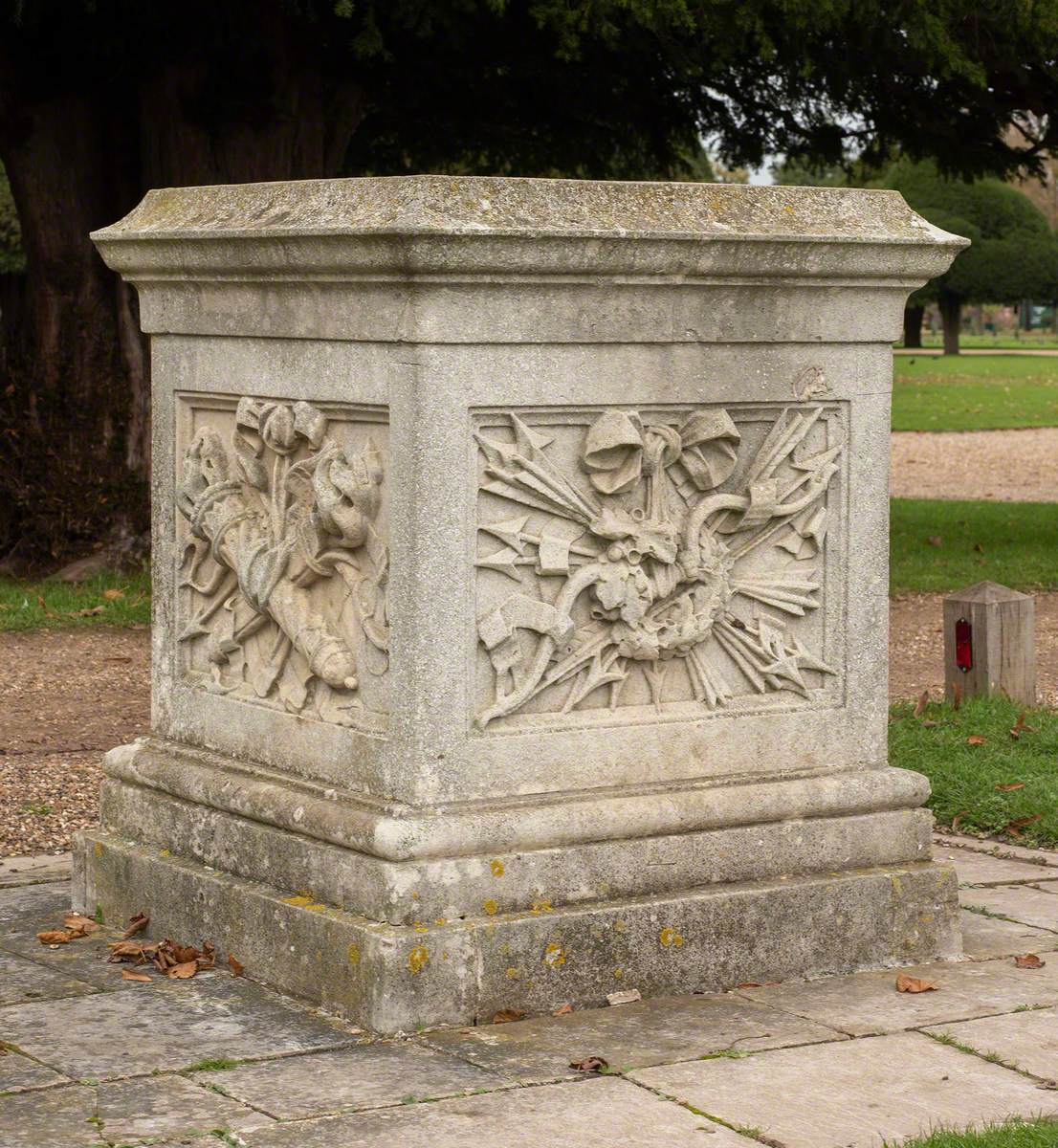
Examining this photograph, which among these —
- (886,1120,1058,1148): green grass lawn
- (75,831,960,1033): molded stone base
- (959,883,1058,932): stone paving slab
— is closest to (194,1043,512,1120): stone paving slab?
(75,831,960,1033): molded stone base

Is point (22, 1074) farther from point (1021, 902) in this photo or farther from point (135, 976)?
point (1021, 902)

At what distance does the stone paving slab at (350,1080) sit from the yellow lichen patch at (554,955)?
379 mm

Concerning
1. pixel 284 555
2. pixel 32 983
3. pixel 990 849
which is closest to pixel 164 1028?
pixel 32 983

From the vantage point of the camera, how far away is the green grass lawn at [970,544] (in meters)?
12.9

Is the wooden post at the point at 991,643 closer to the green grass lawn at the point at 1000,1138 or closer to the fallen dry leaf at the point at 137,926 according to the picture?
the fallen dry leaf at the point at 137,926

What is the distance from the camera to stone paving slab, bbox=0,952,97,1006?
4.63 meters

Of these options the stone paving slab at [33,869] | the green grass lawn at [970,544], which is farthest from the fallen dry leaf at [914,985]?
the green grass lawn at [970,544]

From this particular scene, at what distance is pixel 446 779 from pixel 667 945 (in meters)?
0.66

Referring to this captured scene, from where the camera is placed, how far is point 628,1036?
4.34m

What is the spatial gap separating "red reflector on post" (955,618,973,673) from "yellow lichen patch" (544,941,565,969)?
4126 millimetres

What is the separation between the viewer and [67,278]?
13031 mm

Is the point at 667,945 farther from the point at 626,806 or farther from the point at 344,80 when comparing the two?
the point at 344,80

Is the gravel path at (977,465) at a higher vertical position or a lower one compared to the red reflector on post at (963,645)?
higher

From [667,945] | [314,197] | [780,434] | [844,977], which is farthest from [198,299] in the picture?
[844,977]
